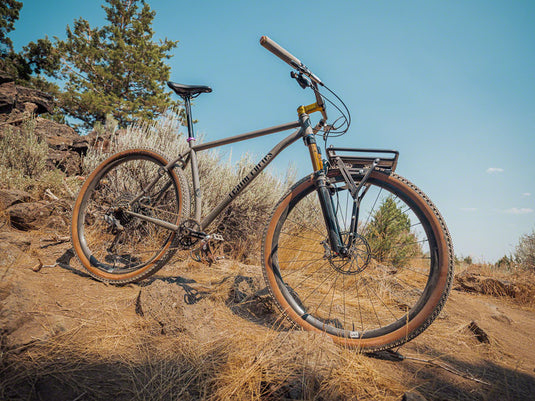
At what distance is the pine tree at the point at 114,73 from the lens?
13.5m

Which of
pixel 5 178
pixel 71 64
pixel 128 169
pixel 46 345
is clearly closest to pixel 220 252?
pixel 128 169

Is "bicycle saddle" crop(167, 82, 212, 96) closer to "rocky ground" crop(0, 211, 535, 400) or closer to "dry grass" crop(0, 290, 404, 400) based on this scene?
"rocky ground" crop(0, 211, 535, 400)

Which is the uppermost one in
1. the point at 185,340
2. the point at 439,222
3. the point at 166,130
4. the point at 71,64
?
the point at 71,64

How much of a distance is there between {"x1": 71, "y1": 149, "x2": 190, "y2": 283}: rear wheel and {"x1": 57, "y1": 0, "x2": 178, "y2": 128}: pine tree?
36.5 ft

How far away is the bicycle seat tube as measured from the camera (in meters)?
1.85

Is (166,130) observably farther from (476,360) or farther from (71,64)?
(71,64)

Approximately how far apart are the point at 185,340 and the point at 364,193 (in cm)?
145

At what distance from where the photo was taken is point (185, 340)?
5.15ft

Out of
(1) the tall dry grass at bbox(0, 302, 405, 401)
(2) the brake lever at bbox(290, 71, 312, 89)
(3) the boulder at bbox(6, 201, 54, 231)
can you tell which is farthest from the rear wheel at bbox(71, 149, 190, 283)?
(2) the brake lever at bbox(290, 71, 312, 89)

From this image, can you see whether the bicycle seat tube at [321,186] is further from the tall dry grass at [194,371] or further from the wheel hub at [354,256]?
the tall dry grass at [194,371]

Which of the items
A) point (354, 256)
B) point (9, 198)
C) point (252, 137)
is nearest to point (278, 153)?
point (252, 137)

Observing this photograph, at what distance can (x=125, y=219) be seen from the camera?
277 centimetres

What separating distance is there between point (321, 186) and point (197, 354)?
126 centimetres

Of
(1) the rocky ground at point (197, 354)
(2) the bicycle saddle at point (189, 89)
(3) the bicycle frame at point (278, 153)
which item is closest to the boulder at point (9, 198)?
(1) the rocky ground at point (197, 354)
